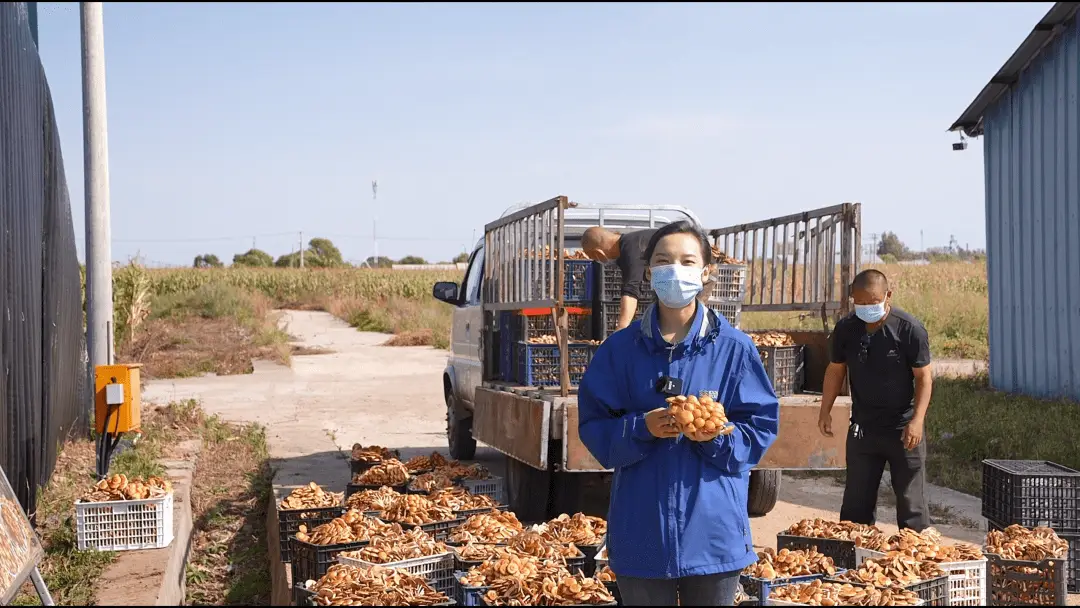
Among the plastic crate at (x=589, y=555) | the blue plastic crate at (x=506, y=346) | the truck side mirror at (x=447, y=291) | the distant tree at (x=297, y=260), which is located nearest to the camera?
the plastic crate at (x=589, y=555)

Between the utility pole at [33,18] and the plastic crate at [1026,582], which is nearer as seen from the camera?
the plastic crate at [1026,582]

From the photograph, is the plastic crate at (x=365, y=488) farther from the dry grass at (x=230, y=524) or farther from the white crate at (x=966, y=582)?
the white crate at (x=966, y=582)

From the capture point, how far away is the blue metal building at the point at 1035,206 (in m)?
13.5

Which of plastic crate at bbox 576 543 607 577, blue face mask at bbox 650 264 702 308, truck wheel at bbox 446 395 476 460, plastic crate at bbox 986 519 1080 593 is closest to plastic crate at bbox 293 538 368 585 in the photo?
plastic crate at bbox 576 543 607 577

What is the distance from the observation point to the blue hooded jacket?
133 inches

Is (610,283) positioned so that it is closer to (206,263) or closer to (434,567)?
(434,567)

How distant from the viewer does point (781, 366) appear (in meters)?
7.86

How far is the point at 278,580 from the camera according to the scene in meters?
6.79

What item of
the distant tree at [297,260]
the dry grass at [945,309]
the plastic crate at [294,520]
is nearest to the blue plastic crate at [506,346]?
the plastic crate at [294,520]

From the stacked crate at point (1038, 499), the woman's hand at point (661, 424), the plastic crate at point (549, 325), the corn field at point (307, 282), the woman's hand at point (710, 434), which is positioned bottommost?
the stacked crate at point (1038, 499)

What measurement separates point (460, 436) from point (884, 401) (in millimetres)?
5613

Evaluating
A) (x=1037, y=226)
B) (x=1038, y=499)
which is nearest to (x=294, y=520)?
(x=1038, y=499)

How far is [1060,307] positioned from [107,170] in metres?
11.8

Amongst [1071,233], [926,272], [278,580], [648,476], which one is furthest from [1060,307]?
[926,272]
